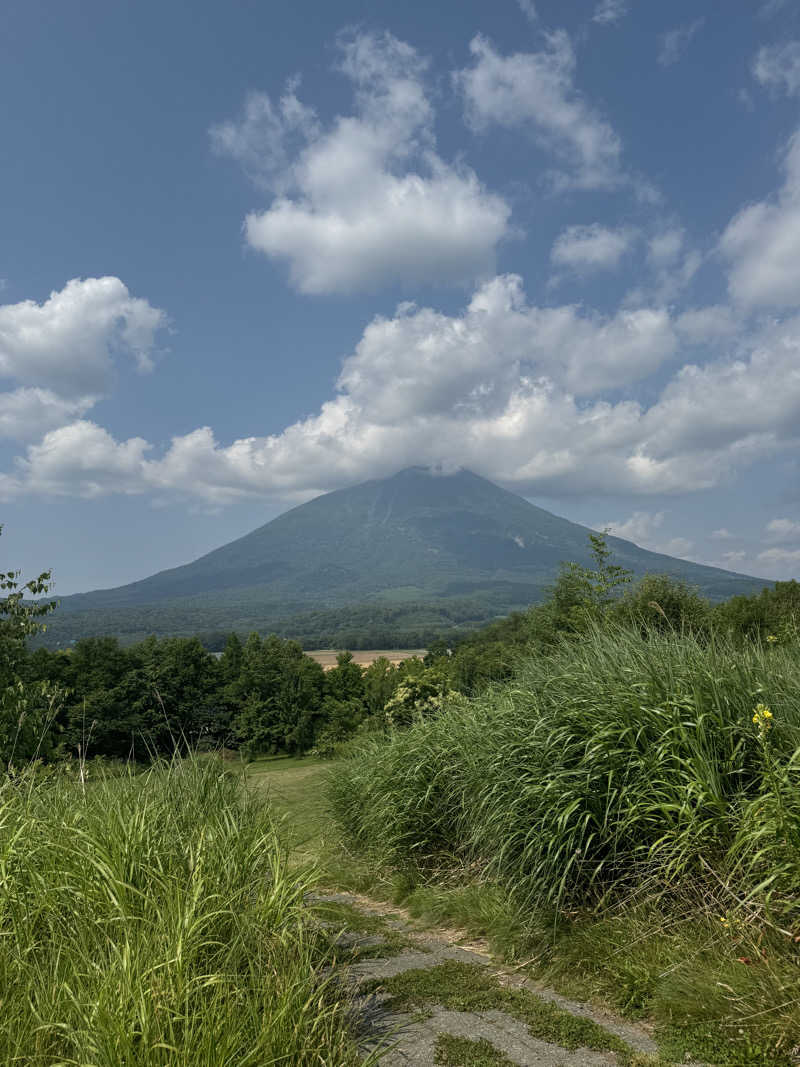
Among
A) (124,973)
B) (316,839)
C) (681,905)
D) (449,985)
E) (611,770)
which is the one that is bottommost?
(316,839)

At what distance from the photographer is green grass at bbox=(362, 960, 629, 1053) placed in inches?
129

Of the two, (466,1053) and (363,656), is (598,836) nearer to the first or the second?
(466,1053)

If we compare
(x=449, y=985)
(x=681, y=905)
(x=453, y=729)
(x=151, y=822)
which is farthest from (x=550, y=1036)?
(x=453, y=729)

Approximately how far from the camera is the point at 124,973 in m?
2.75

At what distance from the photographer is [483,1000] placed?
3.76 meters

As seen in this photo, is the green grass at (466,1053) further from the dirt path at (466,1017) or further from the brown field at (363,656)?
the brown field at (363,656)

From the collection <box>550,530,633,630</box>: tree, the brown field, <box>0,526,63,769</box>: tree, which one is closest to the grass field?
<box>0,526,63,769</box>: tree

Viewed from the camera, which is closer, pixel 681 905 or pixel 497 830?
pixel 681 905

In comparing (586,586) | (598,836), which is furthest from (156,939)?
(586,586)

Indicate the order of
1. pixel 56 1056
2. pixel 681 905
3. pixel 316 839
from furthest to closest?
pixel 316 839 → pixel 681 905 → pixel 56 1056

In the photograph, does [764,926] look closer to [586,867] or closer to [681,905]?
[681,905]

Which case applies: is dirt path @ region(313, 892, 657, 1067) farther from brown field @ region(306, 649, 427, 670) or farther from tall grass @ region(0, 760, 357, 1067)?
brown field @ region(306, 649, 427, 670)

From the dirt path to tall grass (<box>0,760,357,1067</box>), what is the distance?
330 mm

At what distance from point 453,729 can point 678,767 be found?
2.93 meters
